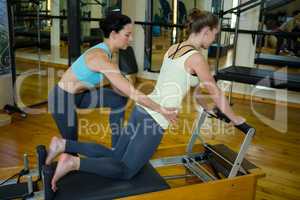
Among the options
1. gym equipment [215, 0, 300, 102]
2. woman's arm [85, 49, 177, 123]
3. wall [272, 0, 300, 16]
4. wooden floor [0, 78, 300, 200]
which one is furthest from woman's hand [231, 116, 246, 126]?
wall [272, 0, 300, 16]

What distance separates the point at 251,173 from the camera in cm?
185

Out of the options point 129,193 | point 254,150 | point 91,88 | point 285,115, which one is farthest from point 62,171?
point 285,115

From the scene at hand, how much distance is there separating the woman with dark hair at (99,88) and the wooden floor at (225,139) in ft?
1.90

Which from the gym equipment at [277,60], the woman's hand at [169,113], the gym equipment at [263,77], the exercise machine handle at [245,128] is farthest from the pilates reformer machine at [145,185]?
the gym equipment at [277,60]

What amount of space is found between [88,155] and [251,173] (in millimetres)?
896

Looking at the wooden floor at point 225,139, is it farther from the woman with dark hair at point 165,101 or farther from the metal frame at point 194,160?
the woman with dark hair at point 165,101

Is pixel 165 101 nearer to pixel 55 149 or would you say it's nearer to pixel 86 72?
pixel 86 72

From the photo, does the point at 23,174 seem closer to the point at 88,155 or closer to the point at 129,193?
the point at 88,155

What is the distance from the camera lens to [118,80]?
1.82 metres

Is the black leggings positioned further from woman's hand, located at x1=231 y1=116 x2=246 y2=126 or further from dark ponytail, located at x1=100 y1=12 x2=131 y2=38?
woman's hand, located at x1=231 y1=116 x2=246 y2=126

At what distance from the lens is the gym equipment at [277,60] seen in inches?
158

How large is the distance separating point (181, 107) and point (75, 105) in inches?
74.9

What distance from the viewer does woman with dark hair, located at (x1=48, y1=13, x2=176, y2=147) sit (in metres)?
1.82

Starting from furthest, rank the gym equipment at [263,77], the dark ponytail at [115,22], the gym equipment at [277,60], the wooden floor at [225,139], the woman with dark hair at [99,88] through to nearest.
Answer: the gym equipment at [277,60] → the gym equipment at [263,77] → the wooden floor at [225,139] → the dark ponytail at [115,22] → the woman with dark hair at [99,88]
